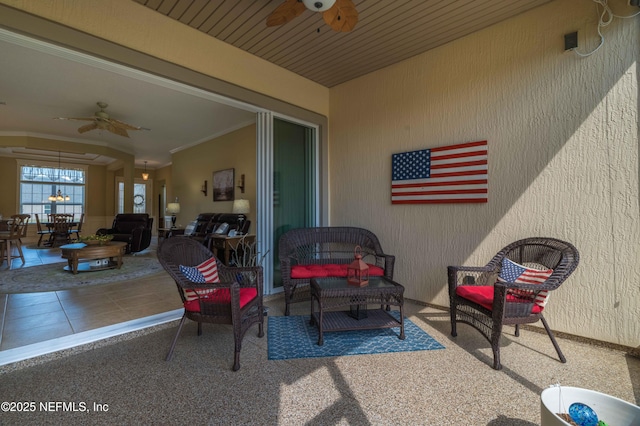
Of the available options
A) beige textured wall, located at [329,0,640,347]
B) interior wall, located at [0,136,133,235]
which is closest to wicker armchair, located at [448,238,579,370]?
beige textured wall, located at [329,0,640,347]

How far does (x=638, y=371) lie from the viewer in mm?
2197

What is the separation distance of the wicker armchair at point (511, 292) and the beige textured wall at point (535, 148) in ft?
0.64

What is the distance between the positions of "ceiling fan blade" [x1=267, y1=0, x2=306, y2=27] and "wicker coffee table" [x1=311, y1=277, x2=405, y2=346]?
2.32 meters

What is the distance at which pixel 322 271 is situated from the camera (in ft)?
11.3

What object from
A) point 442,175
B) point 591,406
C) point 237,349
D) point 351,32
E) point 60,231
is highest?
point 351,32

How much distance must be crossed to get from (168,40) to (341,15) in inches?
70.6

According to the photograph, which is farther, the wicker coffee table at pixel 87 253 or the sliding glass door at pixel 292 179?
the wicker coffee table at pixel 87 253

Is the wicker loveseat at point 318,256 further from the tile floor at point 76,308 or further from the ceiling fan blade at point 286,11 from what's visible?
the ceiling fan blade at point 286,11

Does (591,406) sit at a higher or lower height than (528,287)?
lower

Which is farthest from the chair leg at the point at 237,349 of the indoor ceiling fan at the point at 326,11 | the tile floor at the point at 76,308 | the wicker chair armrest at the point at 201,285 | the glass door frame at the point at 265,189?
the indoor ceiling fan at the point at 326,11

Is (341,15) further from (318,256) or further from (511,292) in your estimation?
(318,256)

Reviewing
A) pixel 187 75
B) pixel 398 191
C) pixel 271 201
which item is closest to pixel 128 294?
pixel 271 201

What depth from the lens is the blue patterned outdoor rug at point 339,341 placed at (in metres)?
2.48

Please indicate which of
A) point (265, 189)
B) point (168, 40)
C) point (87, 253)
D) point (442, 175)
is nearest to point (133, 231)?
point (87, 253)
